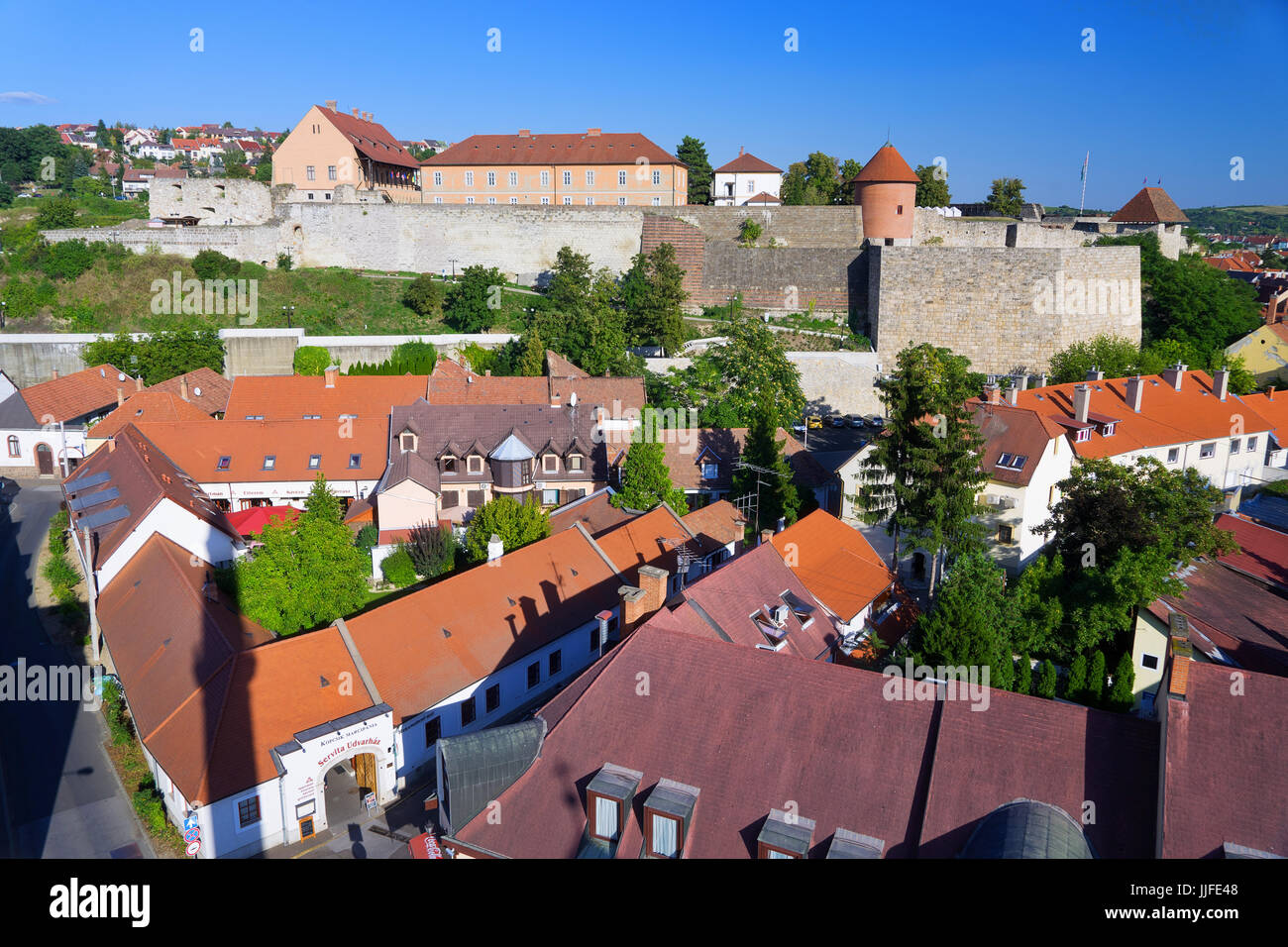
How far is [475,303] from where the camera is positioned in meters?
41.2

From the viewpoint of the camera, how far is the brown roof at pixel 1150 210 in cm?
4622

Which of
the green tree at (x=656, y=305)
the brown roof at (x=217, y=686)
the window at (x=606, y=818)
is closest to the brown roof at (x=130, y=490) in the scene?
the brown roof at (x=217, y=686)

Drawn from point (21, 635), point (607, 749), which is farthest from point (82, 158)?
point (607, 749)

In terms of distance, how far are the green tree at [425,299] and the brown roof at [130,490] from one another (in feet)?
60.1

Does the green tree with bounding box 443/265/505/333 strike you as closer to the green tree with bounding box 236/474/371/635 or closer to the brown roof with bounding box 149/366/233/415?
the brown roof with bounding box 149/366/233/415

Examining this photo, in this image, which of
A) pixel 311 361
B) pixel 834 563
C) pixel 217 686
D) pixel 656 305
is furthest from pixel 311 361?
pixel 834 563

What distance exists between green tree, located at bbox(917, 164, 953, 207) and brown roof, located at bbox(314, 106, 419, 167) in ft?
100

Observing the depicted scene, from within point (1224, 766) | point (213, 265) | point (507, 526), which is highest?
point (213, 265)

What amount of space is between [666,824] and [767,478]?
16.5 m

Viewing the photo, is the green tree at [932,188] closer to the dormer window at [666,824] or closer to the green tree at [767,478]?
the green tree at [767,478]

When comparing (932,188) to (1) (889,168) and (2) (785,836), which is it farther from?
(2) (785,836)

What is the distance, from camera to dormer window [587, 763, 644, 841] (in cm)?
991

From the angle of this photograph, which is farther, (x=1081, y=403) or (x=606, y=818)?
(x=1081, y=403)
